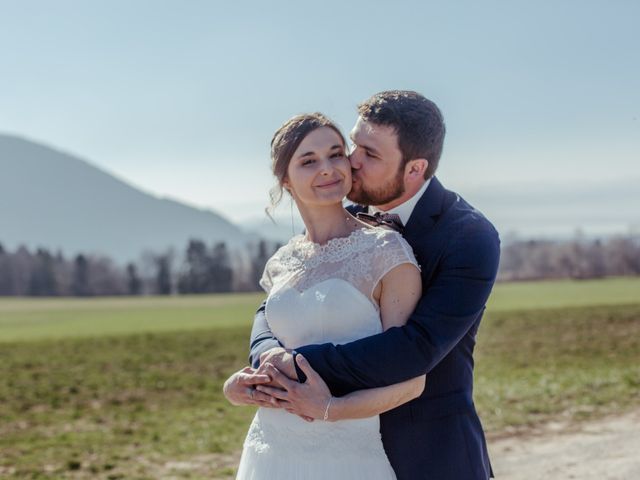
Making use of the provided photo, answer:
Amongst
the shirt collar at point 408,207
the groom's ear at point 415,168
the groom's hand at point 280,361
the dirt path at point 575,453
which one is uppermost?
the groom's ear at point 415,168

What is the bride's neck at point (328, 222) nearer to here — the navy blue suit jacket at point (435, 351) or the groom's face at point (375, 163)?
the groom's face at point (375, 163)

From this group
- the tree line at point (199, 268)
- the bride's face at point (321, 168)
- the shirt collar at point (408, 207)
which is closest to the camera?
the bride's face at point (321, 168)

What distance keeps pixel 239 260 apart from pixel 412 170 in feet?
262

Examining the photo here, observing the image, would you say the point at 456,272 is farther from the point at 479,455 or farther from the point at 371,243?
the point at 479,455

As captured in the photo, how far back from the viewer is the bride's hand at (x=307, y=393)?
10.2ft

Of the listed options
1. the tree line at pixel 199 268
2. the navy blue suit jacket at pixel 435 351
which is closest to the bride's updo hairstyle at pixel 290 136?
the navy blue suit jacket at pixel 435 351

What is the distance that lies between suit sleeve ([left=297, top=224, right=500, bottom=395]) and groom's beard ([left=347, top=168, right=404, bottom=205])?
0.35 meters

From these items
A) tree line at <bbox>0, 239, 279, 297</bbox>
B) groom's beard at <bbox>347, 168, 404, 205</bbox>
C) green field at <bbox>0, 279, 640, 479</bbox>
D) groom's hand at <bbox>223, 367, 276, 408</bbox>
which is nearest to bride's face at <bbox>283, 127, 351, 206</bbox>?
groom's beard at <bbox>347, 168, 404, 205</bbox>

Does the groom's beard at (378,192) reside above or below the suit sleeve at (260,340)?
above

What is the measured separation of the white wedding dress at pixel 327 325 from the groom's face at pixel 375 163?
0.18 metres

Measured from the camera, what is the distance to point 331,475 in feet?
11.0

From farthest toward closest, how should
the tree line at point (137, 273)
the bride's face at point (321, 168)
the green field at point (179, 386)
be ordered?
the tree line at point (137, 273) → the green field at point (179, 386) → the bride's face at point (321, 168)

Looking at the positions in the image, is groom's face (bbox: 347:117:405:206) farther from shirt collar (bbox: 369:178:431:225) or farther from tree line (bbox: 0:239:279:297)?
tree line (bbox: 0:239:279:297)

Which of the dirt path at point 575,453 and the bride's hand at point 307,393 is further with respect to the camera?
the dirt path at point 575,453
